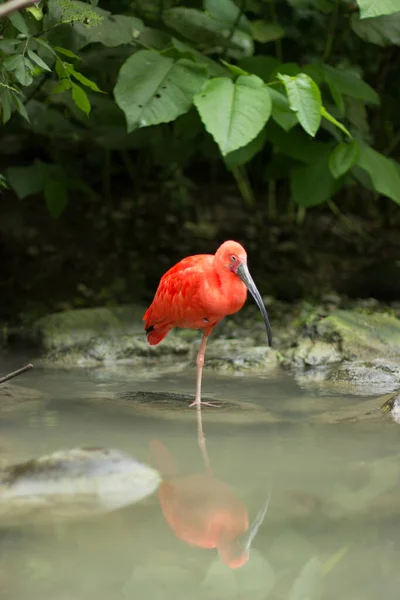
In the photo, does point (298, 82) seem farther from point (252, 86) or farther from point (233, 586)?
point (233, 586)

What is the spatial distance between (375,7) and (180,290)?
5.53 feet

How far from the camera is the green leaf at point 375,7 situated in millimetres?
4535

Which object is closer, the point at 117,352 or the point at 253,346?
the point at 117,352

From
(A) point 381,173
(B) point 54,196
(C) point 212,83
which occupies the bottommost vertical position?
(B) point 54,196

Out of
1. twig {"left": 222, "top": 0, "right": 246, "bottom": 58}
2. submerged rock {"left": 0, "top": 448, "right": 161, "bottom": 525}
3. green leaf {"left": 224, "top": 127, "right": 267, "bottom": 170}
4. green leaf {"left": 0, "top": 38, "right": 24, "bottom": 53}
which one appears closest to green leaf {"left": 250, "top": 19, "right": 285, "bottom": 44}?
twig {"left": 222, "top": 0, "right": 246, "bottom": 58}

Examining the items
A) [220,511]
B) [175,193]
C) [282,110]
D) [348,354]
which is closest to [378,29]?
[282,110]

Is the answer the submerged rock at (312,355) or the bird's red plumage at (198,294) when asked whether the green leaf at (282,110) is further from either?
the submerged rock at (312,355)

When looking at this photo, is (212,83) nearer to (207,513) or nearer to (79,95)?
(79,95)

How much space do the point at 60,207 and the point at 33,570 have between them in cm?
435

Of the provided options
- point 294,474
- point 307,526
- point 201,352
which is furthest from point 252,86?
point 307,526

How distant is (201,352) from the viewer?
4.71 m

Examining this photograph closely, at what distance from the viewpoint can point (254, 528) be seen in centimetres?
270

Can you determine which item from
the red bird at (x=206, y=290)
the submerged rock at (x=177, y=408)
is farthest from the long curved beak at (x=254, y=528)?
the red bird at (x=206, y=290)

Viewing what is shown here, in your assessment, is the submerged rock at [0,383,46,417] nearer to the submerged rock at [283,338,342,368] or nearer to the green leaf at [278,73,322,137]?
the submerged rock at [283,338,342,368]
